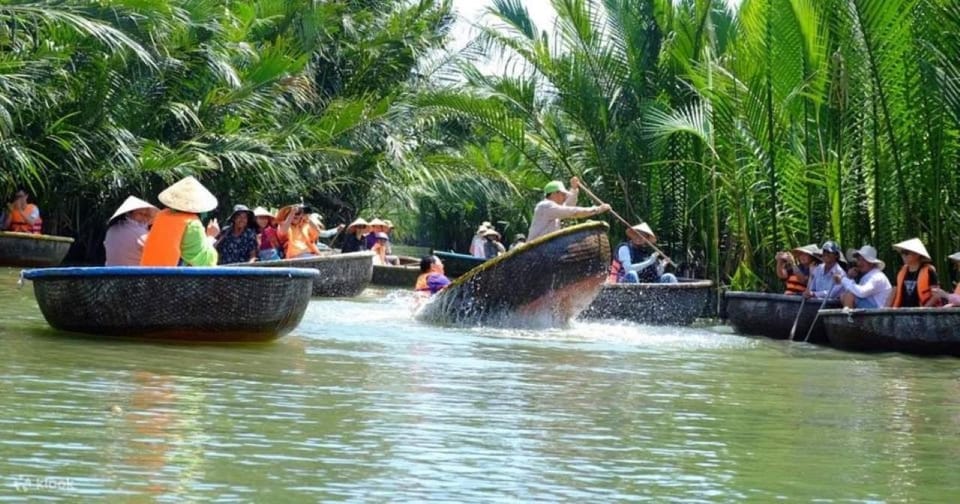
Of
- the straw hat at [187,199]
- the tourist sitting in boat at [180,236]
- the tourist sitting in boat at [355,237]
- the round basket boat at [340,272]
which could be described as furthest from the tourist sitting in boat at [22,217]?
the straw hat at [187,199]

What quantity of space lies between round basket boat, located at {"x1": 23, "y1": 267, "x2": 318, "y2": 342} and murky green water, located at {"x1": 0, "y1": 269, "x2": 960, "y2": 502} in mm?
229

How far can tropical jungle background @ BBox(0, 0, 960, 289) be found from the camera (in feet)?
52.1

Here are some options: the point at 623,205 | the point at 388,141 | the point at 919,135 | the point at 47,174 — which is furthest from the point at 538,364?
the point at 388,141

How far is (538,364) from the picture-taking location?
11.5 meters

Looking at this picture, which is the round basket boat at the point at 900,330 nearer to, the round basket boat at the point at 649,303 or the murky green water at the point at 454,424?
the murky green water at the point at 454,424

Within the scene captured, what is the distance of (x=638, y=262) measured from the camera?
60.6 feet

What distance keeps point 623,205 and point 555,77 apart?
2.01 metres

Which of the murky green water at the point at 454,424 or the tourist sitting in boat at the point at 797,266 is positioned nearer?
the murky green water at the point at 454,424

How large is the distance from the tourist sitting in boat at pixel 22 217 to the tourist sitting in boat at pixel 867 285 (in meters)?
13.0

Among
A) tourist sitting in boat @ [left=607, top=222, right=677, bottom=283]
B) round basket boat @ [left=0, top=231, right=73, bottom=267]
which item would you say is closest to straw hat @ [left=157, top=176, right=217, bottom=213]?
tourist sitting in boat @ [left=607, top=222, right=677, bottom=283]

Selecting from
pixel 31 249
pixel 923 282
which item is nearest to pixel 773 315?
pixel 923 282

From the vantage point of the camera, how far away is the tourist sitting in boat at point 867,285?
14977mm

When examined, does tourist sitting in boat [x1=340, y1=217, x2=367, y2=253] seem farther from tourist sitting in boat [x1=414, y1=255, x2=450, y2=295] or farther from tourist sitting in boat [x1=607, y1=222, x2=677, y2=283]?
tourist sitting in boat [x1=414, y1=255, x2=450, y2=295]

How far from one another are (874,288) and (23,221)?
13457 millimetres
